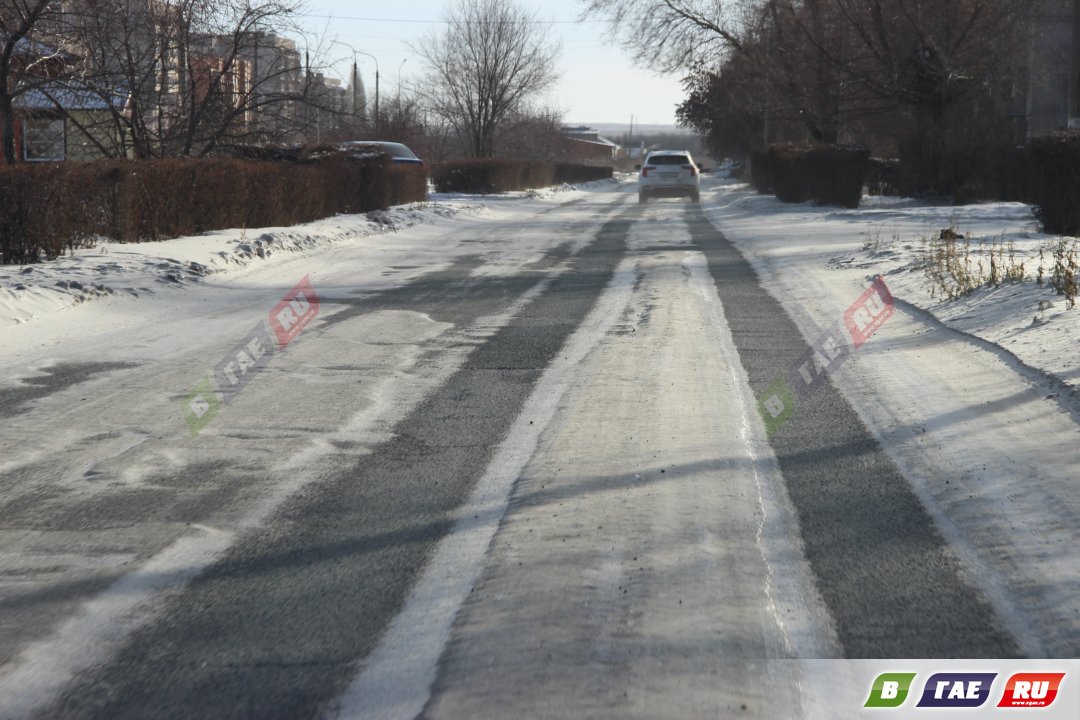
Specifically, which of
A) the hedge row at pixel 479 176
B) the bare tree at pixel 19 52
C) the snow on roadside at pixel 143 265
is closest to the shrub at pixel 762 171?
the hedge row at pixel 479 176

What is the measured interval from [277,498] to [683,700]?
224 centimetres

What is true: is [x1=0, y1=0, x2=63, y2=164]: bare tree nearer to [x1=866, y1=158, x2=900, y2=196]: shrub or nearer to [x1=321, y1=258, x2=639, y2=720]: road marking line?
[x1=321, y1=258, x2=639, y2=720]: road marking line

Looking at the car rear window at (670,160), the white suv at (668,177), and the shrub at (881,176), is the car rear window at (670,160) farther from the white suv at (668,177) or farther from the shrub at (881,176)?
the shrub at (881,176)

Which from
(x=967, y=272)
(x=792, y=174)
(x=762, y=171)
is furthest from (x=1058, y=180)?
(x=762, y=171)

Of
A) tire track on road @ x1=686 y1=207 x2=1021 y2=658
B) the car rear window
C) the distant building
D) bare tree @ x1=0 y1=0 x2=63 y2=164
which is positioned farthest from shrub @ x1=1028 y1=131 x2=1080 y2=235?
the distant building

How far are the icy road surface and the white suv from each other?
85.6 feet

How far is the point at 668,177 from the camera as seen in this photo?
34.3 metres

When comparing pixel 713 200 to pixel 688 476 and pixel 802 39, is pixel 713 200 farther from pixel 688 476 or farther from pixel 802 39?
pixel 688 476

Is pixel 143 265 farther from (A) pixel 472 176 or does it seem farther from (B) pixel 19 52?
(A) pixel 472 176

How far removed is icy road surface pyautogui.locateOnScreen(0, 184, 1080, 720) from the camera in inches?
118

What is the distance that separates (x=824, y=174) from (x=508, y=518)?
24550 millimetres

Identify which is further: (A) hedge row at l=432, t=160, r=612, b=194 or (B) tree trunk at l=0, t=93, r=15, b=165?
(A) hedge row at l=432, t=160, r=612, b=194

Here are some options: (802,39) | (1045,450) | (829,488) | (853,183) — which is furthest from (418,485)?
(802,39)

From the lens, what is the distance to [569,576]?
143 inches
